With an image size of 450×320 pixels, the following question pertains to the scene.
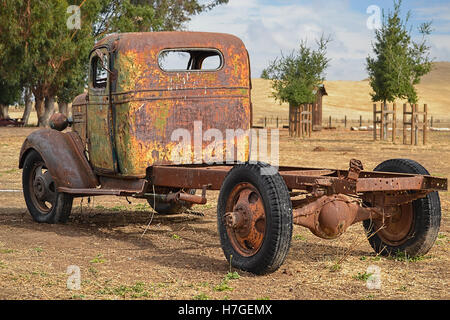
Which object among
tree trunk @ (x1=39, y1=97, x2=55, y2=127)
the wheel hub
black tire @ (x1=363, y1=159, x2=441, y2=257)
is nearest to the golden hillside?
tree trunk @ (x1=39, y1=97, x2=55, y2=127)

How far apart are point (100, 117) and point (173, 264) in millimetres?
2425

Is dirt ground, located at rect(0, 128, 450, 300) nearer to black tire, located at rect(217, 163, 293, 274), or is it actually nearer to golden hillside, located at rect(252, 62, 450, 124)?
black tire, located at rect(217, 163, 293, 274)

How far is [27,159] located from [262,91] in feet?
268

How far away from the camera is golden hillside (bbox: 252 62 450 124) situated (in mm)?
70188

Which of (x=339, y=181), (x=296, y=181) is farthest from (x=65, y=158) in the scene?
(x=339, y=181)

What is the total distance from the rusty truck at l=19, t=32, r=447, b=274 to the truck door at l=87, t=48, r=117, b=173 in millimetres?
13

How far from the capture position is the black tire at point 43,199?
8.19 meters

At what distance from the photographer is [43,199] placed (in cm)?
848

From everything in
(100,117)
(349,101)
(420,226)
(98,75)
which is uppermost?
(349,101)

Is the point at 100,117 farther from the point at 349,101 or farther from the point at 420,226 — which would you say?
the point at 349,101

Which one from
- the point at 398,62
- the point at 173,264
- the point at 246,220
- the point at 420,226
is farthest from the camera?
the point at 398,62

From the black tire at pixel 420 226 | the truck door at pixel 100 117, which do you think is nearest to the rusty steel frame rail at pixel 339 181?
the black tire at pixel 420 226
